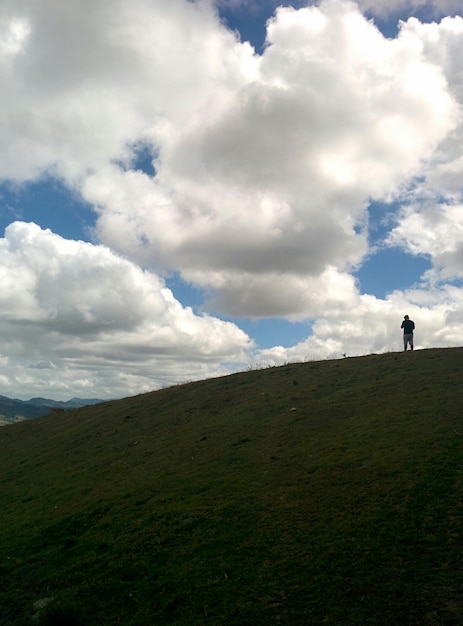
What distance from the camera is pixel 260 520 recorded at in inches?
512

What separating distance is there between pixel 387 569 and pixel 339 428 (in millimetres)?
10750

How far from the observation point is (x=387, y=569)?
986 centimetres

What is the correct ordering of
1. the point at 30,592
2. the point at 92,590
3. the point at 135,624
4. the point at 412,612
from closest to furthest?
the point at 412,612 < the point at 135,624 < the point at 92,590 < the point at 30,592

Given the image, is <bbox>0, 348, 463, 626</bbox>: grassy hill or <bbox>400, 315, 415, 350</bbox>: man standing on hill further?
<bbox>400, 315, 415, 350</bbox>: man standing on hill

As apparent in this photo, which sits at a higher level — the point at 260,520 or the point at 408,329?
the point at 408,329

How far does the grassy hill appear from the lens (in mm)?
9570

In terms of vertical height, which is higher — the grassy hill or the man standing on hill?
the man standing on hill

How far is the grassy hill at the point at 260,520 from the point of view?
31.4 feet

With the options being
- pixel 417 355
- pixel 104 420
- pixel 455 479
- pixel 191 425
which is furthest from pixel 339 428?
pixel 104 420

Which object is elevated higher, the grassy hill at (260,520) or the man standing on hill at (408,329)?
the man standing on hill at (408,329)

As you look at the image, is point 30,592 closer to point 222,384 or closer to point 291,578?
point 291,578

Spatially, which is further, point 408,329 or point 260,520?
point 408,329

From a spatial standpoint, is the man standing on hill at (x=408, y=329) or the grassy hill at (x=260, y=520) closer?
the grassy hill at (x=260, y=520)

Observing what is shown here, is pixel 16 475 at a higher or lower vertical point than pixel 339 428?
lower
